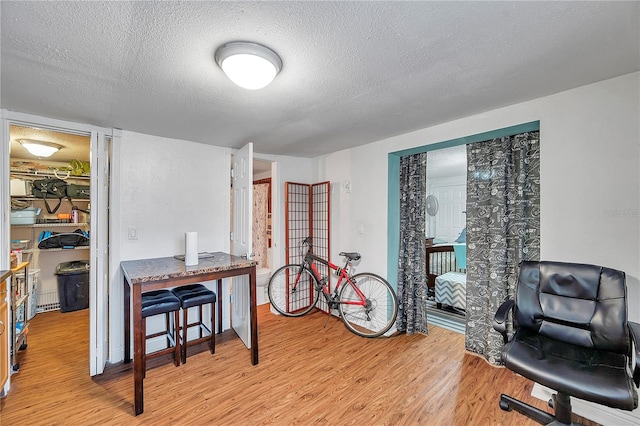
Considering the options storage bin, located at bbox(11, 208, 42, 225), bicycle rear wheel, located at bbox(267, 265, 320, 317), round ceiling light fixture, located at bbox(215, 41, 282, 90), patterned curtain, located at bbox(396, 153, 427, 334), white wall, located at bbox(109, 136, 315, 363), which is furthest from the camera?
bicycle rear wheel, located at bbox(267, 265, 320, 317)

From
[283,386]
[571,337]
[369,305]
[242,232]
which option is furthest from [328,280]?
[571,337]

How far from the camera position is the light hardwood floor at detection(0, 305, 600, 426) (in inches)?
71.9

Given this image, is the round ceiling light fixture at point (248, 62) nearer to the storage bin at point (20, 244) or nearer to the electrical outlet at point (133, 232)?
the electrical outlet at point (133, 232)

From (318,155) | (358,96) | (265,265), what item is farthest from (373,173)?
(265,265)

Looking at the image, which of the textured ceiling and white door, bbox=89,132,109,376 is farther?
white door, bbox=89,132,109,376

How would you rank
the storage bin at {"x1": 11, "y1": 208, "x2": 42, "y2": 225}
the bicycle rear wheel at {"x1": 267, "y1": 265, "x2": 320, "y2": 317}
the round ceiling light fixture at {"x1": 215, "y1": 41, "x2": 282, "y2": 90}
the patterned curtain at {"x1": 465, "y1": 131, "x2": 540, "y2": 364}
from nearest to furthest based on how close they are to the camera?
1. the round ceiling light fixture at {"x1": 215, "y1": 41, "x2": 282, "y2": 90}
2. the patterned curtain at {"x1": 465, "y1": 131, "x2": 540, "y2": 364}
3. the storage bin at {"x1": 11, "y1": 208, "x2": 42, "y2": 225}
4. the bicycle rear wheel at {"x1": 267, "y1": 265, "x2": 320, "y2": 317}

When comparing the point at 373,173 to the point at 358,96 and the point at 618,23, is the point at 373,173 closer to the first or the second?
the point at 358,96

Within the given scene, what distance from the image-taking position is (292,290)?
3.71 m

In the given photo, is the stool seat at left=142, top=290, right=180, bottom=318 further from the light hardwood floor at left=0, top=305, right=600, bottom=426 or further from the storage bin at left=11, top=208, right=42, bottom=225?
the storage bin at left=11, top=208, right=42, bottom=225

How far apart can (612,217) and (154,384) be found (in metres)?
3.50

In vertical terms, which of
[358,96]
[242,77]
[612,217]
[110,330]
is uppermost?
[358,96]

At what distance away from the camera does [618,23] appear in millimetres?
1195

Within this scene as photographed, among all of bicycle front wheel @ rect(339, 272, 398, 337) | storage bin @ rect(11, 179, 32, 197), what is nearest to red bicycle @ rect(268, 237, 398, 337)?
bicycle front wheel @ rect(339, 272, 398, 337)

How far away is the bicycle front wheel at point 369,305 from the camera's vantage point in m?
3.04
